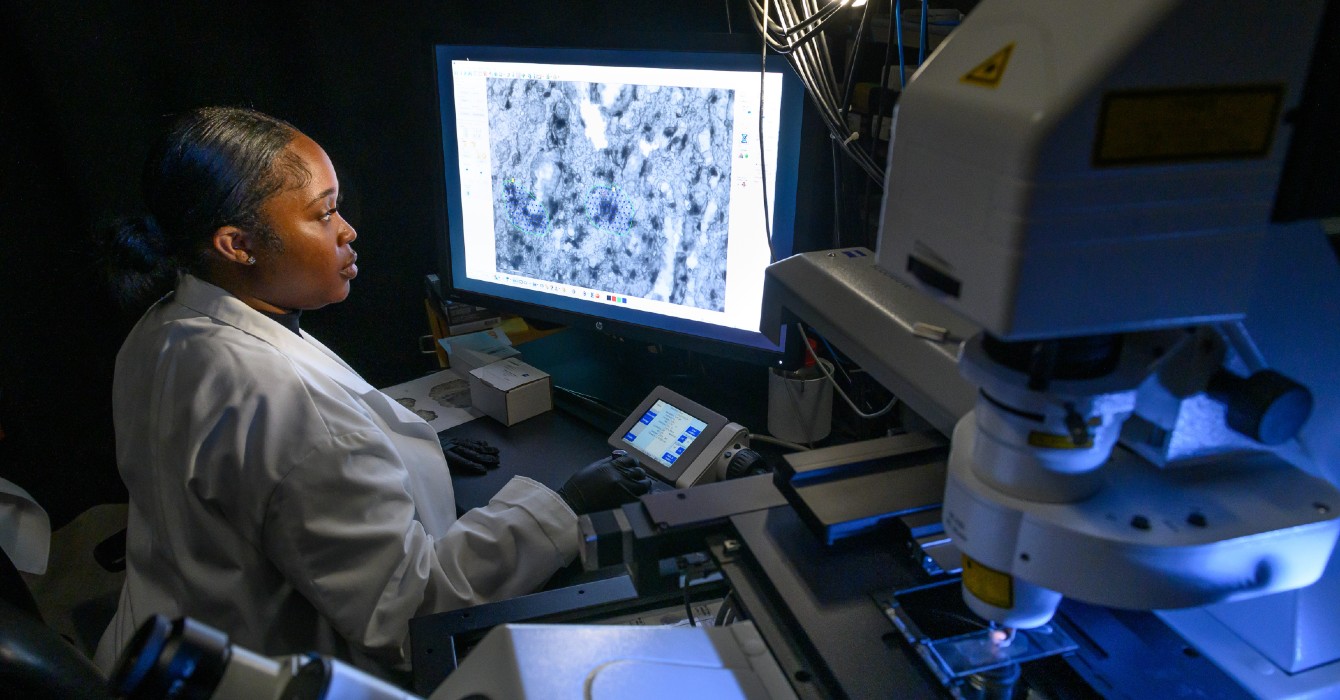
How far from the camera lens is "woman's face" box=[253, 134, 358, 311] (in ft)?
3.94

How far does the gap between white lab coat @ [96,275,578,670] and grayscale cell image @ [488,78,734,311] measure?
0.45 m

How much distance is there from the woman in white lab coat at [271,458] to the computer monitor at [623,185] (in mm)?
334

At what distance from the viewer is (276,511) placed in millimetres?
1034

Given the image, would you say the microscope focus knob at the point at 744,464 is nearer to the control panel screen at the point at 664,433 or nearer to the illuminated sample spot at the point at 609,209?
the control panel screen at the point at 664,433

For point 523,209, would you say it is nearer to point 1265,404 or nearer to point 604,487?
point 604,487

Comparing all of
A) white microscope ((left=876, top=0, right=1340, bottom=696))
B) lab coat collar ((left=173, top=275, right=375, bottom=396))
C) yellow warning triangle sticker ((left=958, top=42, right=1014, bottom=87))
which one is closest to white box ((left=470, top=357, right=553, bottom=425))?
lab coat collar ((left=173, top=275, right=375, bottom=396))

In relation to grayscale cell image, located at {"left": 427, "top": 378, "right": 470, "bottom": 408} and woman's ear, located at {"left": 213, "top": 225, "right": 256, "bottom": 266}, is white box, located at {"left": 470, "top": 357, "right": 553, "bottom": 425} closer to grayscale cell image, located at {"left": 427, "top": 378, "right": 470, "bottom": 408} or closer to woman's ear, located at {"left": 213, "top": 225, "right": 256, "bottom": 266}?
grayscale cell image, located at {"left": 427, "top": 378, "right": 470, "bottom": 408}

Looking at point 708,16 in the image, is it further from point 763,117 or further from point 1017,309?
point 1017,309

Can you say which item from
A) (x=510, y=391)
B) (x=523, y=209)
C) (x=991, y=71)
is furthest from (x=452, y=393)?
(x=991, y=71)

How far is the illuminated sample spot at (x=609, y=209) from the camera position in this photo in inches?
56.3

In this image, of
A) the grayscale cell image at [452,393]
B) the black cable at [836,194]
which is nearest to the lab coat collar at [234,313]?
the grayscale cell image at [452,393]

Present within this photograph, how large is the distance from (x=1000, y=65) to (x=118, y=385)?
4.30ft

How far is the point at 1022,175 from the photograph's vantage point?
1.33ft

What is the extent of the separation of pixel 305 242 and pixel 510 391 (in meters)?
0.44
